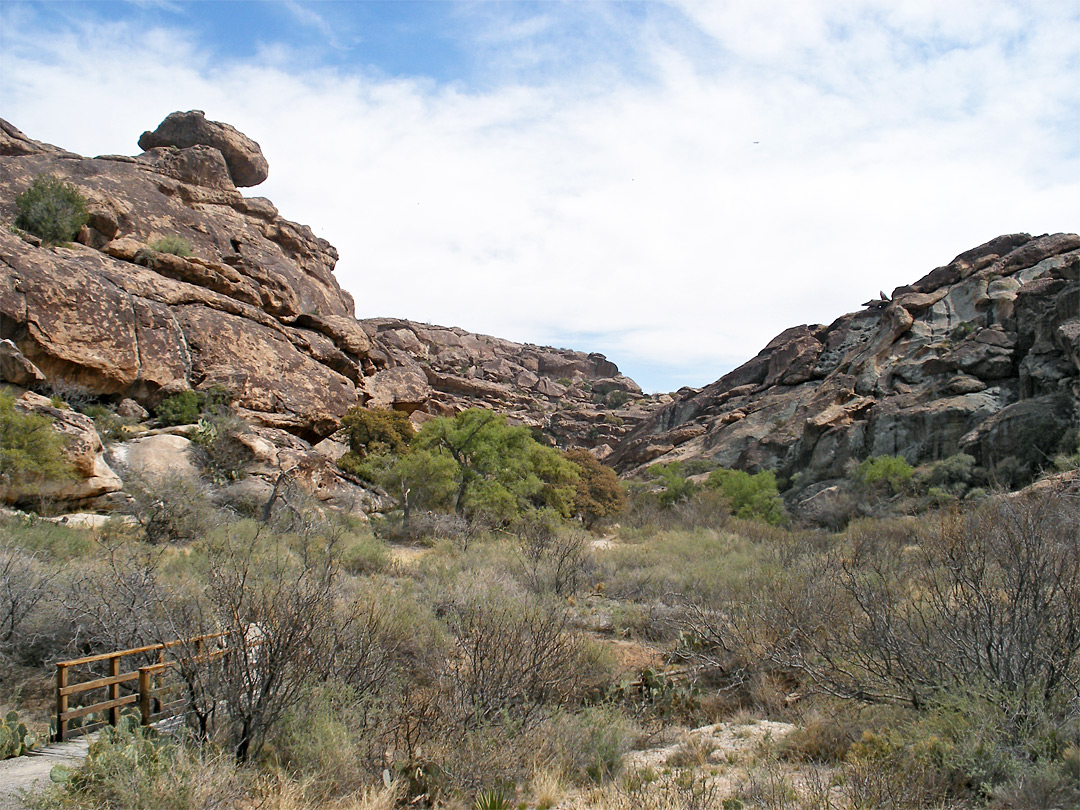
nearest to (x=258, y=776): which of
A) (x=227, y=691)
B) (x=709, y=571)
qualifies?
(x=227, y=691)

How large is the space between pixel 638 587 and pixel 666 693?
17.3ft

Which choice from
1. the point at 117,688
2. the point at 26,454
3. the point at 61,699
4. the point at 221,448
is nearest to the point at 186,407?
the point at 221,448

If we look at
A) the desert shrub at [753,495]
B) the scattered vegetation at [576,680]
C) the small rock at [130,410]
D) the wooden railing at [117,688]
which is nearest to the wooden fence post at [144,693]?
the wooden railing at [117,688]

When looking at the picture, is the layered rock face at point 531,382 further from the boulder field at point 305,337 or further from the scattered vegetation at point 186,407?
the scattered vegetation at point 186,407

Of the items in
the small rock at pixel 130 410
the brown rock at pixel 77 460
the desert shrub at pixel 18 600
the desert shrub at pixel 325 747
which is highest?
the small rock at pixel 130 410

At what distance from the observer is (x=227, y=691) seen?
17.0 ft

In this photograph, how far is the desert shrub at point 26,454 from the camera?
46.7 feet

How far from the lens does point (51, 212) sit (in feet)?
75.3

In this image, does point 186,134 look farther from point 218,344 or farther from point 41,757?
point 41,757

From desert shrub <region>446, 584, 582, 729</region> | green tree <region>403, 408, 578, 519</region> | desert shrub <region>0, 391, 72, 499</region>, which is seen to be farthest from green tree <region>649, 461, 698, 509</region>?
desert shrub <region>446, 584, 582, 729</region>

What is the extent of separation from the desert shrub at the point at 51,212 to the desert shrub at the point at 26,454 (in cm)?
Result: 1039

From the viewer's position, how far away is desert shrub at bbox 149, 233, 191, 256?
25984 mm

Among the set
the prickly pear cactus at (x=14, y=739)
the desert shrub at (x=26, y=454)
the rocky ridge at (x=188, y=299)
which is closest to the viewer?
the prickly pear cactus at (x=14, y=739)

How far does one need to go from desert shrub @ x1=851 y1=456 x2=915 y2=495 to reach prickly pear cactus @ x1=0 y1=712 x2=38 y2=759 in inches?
Answer: 1134
